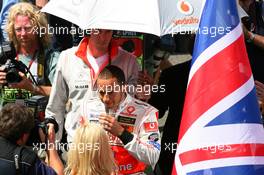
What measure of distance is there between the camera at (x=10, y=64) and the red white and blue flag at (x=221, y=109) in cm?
141

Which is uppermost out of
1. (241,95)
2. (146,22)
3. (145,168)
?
(146,22)

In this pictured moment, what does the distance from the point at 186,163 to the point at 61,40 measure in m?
2.53

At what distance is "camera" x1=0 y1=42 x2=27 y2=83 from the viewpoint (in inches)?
186

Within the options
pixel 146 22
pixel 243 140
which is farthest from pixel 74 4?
pixel 243 140

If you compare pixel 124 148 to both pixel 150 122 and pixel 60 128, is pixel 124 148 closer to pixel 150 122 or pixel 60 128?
pixel 150 122

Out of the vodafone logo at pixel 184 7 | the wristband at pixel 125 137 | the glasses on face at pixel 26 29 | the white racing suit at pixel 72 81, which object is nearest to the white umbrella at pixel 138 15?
the vodafone logo at pixel 184 7

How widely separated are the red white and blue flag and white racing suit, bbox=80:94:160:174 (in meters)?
0.30

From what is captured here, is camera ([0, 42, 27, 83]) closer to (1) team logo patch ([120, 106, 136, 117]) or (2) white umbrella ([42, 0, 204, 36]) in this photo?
(2) white umbrella ([42, 0, 204, 36])

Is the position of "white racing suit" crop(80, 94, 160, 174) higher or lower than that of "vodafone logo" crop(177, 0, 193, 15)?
lower

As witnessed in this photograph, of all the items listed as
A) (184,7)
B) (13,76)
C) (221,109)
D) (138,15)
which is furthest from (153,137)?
(13,76)

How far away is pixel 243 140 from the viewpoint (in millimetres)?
3719

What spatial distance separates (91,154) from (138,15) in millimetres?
1248

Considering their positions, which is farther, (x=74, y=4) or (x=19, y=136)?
(x=74, y=4)

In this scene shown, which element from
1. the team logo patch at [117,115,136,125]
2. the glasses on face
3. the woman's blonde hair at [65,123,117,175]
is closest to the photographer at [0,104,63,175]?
the woman's blonde hair at [65,123,117,175]
